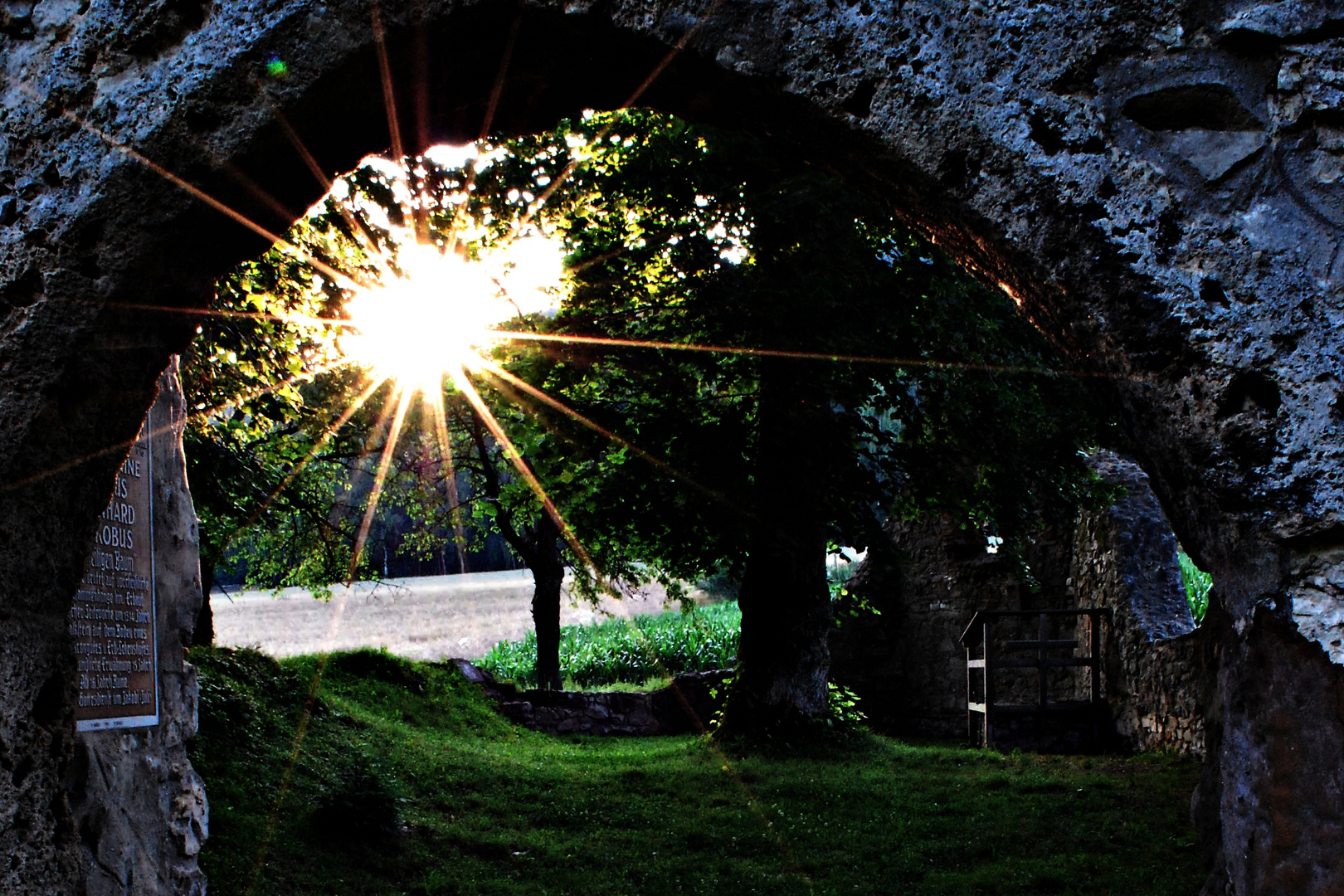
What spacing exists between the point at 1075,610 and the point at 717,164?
7.46 meters

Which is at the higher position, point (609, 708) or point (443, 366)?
point (443, 366)

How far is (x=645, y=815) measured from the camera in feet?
30.0

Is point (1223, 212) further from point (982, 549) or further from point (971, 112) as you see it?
point (982, 549)

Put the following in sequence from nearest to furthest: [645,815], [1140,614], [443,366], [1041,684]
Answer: [645,815]
[1140,614]
[1041,684]
[443,366]

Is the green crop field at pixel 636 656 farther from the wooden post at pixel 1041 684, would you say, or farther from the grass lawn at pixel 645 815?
the grass lawn at pixel 645 815

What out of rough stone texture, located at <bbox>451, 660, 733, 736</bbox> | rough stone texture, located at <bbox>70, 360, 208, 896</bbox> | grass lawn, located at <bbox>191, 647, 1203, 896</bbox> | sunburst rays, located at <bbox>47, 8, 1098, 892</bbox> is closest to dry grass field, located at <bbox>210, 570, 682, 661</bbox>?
rough stone texture, located at <bbox>451, 660, 733, 736</bbox>

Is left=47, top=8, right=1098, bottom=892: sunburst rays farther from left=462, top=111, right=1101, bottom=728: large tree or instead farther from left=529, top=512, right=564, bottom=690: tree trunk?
left=529, top=512, right=564, bottom=690: tree trunk

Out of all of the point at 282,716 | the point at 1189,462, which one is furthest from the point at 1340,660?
the point at 282,716

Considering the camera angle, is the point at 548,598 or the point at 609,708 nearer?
the point at 609,708

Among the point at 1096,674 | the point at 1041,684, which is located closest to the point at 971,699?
the point at 1041,684

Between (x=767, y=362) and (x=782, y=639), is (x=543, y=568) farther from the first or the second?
(x=767, y=362)

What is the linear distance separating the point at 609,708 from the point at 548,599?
2413 mm

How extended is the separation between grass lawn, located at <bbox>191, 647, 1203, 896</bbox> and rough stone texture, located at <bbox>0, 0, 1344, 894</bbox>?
169 inches

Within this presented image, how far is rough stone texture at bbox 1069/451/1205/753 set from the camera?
455 inches
